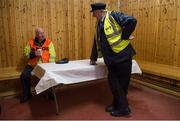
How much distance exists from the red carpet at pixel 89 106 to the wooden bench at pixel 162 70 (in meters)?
0.42

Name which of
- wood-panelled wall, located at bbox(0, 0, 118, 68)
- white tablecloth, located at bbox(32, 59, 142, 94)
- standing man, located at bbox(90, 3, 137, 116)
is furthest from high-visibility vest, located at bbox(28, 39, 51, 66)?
standing man, located at bbox(90, 3, 137, 116)

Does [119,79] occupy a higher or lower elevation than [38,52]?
lower

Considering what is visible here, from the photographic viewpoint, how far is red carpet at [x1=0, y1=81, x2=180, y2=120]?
264 cm

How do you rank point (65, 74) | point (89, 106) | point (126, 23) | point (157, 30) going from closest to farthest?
point (126, 23) < point (65, 74) < point (89, 106) < point (157, 30)

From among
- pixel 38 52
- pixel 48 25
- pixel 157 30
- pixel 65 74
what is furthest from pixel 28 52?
pixel 157 30

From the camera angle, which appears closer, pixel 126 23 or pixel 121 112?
pixel 126 23

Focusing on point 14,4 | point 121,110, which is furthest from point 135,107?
point 14,4

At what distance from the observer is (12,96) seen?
3391 millimetres

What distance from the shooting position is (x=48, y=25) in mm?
3816

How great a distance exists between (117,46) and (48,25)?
1846mm

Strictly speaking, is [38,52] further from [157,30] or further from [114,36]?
[157,30]

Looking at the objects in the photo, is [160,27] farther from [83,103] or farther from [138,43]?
[83,103]

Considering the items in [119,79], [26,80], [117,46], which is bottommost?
[26,80]

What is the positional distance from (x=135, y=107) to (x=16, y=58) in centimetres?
233
